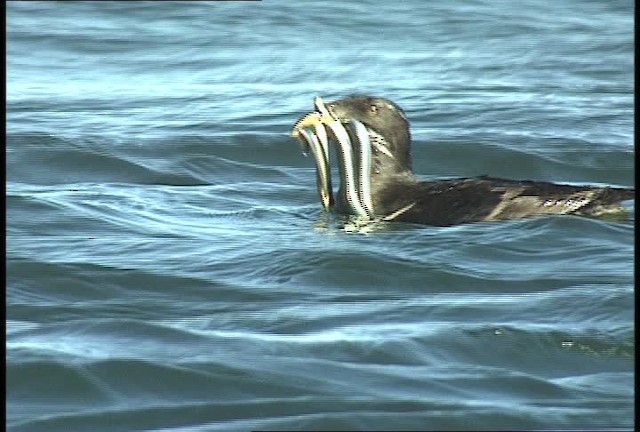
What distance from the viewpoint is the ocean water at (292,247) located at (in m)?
7.63

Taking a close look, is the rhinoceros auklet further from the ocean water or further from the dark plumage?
the ocean water

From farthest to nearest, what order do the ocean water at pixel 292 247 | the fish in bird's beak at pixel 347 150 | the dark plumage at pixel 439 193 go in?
1. the fish in bird's beak at pixel 347 150
2. the dark plumage at pixel 439 193
3. the ocean water at pixel 292 247

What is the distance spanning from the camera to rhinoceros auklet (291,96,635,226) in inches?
425

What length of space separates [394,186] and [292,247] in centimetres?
102

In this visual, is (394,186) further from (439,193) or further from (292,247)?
(292,247)

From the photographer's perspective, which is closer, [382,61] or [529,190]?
[529,190]

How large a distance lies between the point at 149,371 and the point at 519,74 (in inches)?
406

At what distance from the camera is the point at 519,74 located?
17750 mm

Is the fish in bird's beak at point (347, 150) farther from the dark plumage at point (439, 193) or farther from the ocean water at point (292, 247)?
the ocean water at point (292, 247)

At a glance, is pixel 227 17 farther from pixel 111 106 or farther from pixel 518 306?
pixel 518 306

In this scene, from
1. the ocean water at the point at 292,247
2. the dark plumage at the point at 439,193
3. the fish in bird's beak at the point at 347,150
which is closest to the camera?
the ocean water at the point at 292,247

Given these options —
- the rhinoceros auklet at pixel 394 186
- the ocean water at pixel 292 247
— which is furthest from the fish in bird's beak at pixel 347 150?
the ocean water at pixel 292 247

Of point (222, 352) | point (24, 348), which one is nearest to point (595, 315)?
point (222, 352)

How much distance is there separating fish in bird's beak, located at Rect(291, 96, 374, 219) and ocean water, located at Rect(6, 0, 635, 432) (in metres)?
0.20
